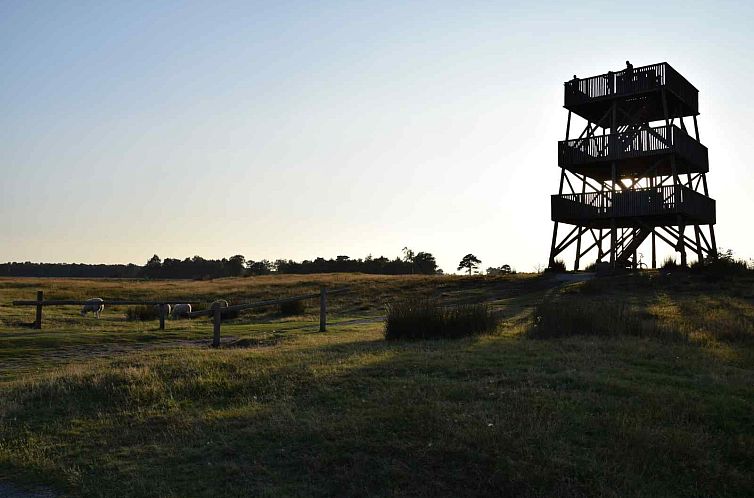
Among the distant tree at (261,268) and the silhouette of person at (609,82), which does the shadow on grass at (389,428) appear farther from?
the distant tree at (261,268)

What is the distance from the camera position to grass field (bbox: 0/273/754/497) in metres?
7.16

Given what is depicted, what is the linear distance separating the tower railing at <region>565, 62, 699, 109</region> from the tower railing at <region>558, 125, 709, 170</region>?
2.14 m

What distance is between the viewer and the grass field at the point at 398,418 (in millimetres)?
7164

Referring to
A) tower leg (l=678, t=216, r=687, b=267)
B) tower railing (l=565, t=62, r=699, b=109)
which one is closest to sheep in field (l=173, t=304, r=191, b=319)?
tower railing (l=565, t=62, r=699, b=109)

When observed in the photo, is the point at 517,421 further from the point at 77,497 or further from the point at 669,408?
the point at 77,497

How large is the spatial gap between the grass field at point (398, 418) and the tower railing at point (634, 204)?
18707 mm

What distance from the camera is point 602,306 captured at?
18734 millimetres

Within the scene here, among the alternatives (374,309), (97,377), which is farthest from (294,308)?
(97,377)

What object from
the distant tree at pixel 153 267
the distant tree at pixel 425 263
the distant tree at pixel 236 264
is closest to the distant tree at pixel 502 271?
the distant tree at pixel 425 263

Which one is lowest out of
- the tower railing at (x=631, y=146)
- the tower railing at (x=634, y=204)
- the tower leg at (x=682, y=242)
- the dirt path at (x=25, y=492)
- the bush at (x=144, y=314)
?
the dirt path at (x=25, y=492)

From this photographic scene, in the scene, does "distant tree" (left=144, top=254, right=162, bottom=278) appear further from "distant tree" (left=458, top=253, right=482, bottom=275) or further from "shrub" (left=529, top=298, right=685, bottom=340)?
"shrub" (left=529, top=298, right=685, bottom=340)

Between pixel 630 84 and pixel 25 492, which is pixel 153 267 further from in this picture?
pixel 25 492

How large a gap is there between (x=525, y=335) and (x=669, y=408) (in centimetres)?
767

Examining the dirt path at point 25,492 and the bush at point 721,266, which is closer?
the dirt path at point 25,492
